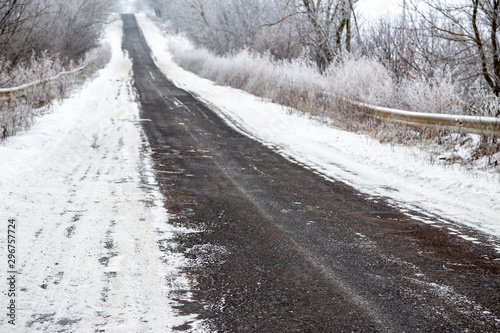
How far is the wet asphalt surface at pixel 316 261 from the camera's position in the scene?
2660 mm

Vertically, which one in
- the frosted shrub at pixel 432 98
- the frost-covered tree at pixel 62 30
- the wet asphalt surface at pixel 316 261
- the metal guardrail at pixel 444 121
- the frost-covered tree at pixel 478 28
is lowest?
the wet asphalt surface at pixel 316 261

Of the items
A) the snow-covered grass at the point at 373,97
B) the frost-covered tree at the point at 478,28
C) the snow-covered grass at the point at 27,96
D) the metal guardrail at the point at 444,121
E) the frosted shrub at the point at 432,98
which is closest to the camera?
the metal guardrail at the point at 444,121

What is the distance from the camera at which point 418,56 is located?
36.3 feet

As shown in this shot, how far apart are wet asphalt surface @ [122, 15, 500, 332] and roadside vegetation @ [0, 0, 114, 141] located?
4.89 meters

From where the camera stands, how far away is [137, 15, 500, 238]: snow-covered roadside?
5.11 meters

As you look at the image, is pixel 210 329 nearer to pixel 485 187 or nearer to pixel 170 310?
pixel 170 310

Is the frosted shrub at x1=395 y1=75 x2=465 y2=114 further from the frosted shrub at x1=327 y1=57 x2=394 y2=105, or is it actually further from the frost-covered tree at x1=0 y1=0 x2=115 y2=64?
the frost-covered tree at x1=0 y1=0 x2=115 y2=64

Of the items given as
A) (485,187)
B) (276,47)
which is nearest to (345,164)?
(485,187)

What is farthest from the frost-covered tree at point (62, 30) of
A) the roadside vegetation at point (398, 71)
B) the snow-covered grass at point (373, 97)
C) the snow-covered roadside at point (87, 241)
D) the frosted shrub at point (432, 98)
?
the frosted shrub at point (432, 98)

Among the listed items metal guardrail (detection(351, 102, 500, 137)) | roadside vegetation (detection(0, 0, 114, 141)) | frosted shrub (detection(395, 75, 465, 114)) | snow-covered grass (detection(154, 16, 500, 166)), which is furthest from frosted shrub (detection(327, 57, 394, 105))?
roadside vegetation (detection(0, 0, 114, 141))

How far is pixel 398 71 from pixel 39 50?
49.7 feet

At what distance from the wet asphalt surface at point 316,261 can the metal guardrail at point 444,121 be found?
2484 millimetres

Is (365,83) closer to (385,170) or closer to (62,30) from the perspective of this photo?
(385,170)

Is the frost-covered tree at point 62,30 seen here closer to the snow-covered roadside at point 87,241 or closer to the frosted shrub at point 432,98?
the snow-covered roadside at point 87,241
